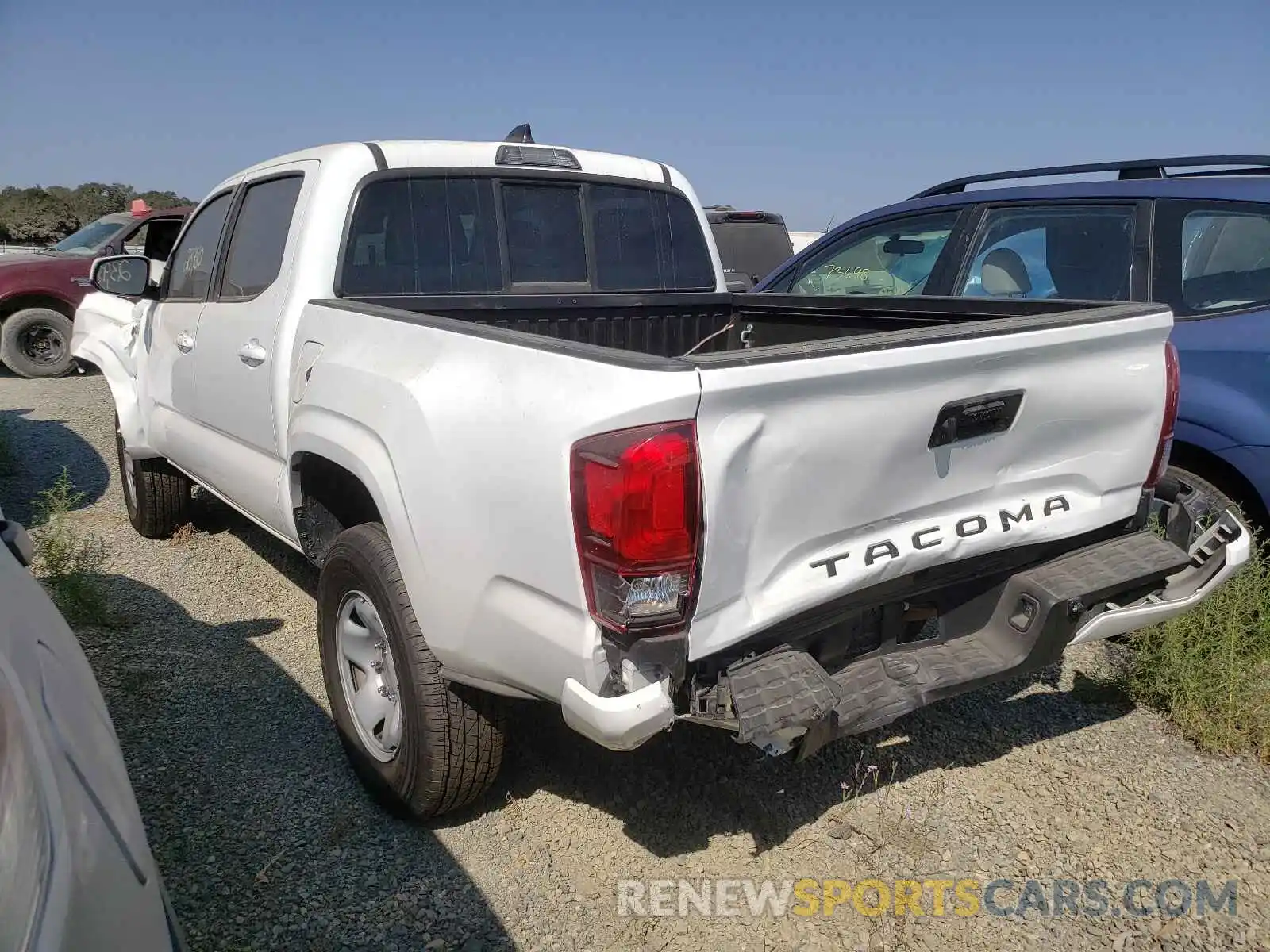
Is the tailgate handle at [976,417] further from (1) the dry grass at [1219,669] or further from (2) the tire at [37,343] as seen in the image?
(2) the tire at [37,343]

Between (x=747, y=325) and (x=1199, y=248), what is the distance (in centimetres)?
189

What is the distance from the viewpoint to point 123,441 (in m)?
5.07

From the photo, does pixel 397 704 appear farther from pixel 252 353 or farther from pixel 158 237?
pixel 158 237

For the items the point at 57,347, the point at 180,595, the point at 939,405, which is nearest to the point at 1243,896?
the point at 939,405

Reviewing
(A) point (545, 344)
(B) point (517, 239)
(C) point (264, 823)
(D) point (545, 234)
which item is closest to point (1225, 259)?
(D) point (545, 234)

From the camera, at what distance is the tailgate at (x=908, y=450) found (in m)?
2.00

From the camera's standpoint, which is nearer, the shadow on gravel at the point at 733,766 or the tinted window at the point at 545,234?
the shadow on gravel at the point at 733,766

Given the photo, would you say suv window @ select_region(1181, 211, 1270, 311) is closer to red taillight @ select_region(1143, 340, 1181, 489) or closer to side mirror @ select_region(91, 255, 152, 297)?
red taillight @ select_region(1143, 340, 1181, 489)

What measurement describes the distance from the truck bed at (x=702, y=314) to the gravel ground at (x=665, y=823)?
144 cm

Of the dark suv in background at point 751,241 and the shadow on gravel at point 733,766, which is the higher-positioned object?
the dark suv in background at point 751,241

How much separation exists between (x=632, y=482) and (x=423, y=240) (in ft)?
Result: 6.88

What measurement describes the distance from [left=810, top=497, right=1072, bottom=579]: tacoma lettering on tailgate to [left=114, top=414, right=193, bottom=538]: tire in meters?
4.06

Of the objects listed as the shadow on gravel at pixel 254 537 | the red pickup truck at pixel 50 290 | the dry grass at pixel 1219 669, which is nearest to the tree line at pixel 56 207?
the red pickup truck at pixel 50 290

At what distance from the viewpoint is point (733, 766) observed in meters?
3.12
